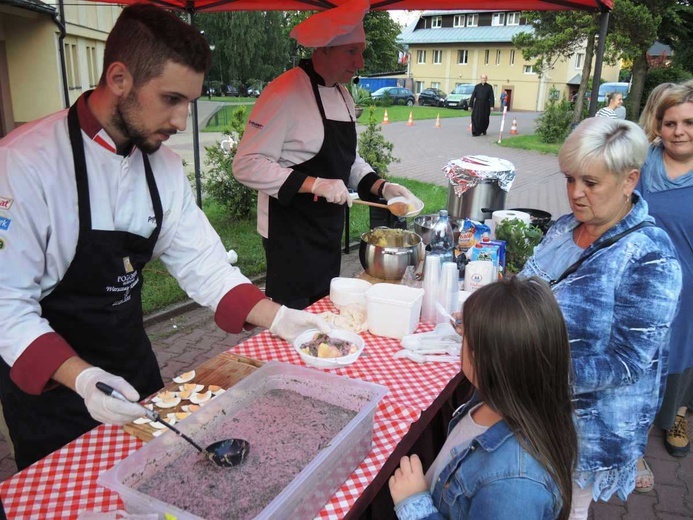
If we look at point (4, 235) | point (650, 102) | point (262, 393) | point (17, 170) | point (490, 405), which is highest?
point (650, 102)

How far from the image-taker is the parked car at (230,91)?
3462cm

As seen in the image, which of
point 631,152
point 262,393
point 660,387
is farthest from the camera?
point 660,387

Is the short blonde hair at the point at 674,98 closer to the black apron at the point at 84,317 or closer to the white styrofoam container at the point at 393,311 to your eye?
the white styrofoam container at the point at 393,311

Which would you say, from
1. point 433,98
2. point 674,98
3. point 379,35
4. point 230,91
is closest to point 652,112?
point 674,98

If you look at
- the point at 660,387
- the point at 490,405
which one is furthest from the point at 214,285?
the point at 660,387

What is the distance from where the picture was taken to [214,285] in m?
1.87

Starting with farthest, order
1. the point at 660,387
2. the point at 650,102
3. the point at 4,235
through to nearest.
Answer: the point at 650,102, the point at 660,387, the point at 4,235

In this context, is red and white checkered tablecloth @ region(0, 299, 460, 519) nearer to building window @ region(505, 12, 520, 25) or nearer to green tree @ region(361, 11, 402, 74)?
green tree @ region(361, 11, 402, 74)

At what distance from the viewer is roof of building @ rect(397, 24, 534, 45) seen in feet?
127

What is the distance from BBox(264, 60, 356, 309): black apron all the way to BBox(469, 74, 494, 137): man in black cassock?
1426 centimetres

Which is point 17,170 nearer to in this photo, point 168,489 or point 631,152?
point 168,489

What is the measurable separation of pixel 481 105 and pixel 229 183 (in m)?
11.9

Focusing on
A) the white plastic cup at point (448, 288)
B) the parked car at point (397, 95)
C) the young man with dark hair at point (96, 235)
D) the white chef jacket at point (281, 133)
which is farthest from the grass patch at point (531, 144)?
the parked car at point (397, 95)

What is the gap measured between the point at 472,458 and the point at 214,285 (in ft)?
3.39
